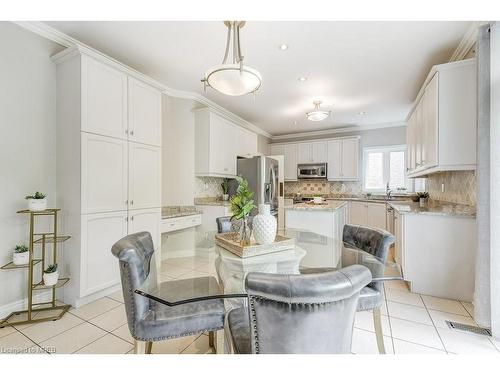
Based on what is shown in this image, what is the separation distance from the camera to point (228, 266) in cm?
143

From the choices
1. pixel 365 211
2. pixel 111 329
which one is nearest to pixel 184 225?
pixel 111 329

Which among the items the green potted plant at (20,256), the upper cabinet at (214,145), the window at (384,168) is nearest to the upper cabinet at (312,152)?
the window at (384,168)

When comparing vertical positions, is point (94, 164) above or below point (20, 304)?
above

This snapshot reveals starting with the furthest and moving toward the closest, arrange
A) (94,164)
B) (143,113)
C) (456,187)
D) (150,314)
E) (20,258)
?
1. (456,187)
2. (143,113)
3. (94,164)
4. (20,258)
5. (150,314)

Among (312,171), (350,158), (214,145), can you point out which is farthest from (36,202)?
(350,158)

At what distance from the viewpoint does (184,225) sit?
3.45 m

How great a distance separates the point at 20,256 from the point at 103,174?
0.92 meters

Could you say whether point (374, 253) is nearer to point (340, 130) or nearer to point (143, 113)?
point (143, 113)

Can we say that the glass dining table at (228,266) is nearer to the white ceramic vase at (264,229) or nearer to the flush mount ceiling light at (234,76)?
the white ceramic vase at (264,229)

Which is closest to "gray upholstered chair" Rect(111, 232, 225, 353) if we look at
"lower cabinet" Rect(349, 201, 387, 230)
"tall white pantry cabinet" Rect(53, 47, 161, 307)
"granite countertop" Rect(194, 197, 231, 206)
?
"tall white pantry cabinet" Rect(53, 47, 161, 307)

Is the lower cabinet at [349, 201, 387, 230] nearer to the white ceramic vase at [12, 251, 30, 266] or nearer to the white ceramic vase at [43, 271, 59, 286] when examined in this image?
the white ceramic vase at [43, 271, 59, 286]

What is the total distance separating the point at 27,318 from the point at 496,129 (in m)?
4.01

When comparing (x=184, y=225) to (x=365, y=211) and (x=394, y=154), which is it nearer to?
(x=365, y=211)

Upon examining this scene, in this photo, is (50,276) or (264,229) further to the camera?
(50,276)
